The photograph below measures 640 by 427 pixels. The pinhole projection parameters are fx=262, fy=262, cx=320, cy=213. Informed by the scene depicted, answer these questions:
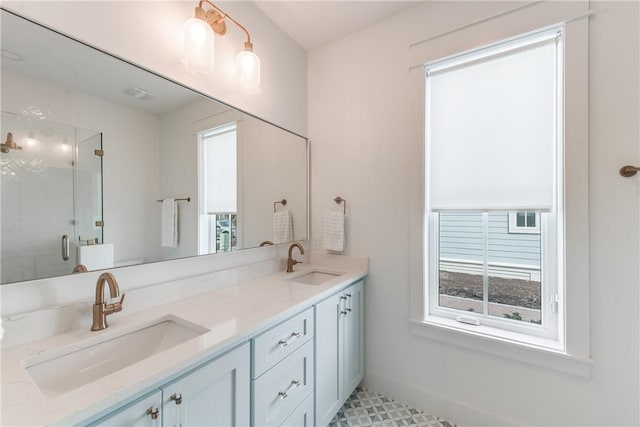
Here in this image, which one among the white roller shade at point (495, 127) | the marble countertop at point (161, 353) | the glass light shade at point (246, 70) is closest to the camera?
the marble countertop at point (161, 353)

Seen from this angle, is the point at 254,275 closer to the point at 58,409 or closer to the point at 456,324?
the point at 58,409

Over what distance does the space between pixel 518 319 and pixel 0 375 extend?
2.17 m

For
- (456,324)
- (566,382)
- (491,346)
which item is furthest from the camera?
(456,324)

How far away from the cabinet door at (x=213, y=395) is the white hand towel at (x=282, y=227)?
3.32ft

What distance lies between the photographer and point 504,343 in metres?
1.45

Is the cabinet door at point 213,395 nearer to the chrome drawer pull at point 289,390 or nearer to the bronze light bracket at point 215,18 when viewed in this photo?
the chrome drawer pull at point 289,390

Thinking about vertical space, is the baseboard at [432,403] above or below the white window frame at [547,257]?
below

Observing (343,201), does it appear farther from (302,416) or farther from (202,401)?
(202,401)

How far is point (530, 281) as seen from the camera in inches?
58.9

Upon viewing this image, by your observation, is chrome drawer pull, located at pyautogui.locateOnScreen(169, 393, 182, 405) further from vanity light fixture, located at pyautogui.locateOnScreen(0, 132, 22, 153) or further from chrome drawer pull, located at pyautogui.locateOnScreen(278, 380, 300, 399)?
vanity light fixture, located at pyautogui.locateOnScreen(0, 132, 22, 153)

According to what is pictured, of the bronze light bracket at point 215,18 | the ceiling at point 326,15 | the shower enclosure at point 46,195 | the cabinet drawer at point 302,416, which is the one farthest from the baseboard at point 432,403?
the ceiling at point 326,15

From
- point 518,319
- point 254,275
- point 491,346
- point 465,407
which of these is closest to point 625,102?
point 518,319

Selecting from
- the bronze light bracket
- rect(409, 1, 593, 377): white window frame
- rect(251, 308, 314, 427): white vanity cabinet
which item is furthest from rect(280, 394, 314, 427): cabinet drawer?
the bronze light bracket

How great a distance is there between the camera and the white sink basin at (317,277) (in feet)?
6.42
